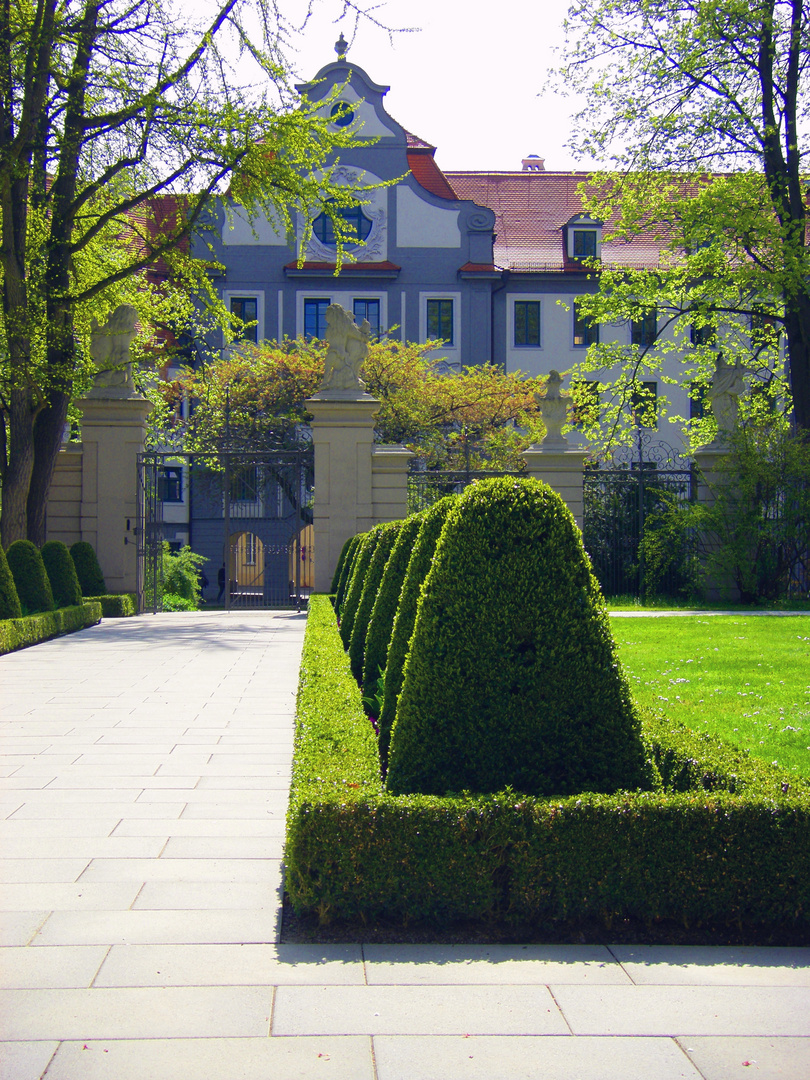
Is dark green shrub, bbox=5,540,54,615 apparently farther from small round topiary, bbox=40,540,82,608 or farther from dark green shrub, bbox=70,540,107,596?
dark green shrub, bbox=70,540,107,596

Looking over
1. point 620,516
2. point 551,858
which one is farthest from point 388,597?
point 620,516

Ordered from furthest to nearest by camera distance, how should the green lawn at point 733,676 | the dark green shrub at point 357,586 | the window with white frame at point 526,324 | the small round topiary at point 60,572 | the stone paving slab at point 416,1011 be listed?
the window with white frame at point 526,324, the small round topiary at point 60,572, the dark green shrub at point 357,586, the green lawn at point 733,676, the stone paving slab at point 416,1011

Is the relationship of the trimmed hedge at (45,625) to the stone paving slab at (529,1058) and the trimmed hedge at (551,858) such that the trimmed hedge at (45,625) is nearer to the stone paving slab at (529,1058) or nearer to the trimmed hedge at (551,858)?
the trimmed hedge at (551,858)

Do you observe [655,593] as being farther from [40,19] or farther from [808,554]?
[40,19]

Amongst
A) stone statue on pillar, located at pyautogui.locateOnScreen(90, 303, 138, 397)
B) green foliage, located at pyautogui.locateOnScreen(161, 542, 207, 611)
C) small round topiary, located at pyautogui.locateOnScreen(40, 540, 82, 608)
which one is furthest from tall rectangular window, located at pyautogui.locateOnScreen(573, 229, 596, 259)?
small round topiary, located at pyautogui.locateOnScreen(40, 540, 82, 608)

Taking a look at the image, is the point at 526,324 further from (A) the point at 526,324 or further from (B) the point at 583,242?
(B) the point at 583,242

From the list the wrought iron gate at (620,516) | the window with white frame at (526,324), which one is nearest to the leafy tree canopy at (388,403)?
the window with white frame at (526,324)

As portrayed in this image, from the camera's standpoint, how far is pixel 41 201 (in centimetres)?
1658

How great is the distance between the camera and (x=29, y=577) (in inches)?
540

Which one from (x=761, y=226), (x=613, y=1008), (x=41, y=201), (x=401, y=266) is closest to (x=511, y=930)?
(x=613, y=1008)

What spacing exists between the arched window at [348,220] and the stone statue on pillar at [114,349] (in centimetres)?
1820

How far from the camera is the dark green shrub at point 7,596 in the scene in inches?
486

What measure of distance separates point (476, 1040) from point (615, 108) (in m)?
21.6

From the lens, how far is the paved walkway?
2729 mm
